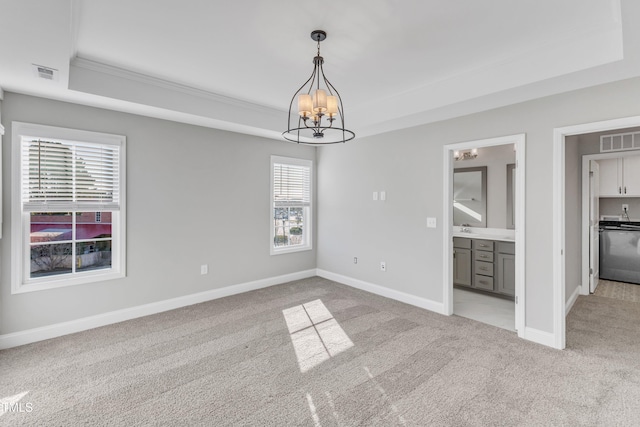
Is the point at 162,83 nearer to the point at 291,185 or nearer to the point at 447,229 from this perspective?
the point at 291,185

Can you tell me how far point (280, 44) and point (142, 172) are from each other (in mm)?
2317

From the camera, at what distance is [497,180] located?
507cm

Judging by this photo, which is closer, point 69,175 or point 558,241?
point 558,241

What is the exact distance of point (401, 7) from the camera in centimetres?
208

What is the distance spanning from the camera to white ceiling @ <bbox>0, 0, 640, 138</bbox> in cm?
206

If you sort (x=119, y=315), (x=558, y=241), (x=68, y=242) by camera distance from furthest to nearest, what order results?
(x=119, y=315)
(x=68, y=242)
(x=558, y=241)

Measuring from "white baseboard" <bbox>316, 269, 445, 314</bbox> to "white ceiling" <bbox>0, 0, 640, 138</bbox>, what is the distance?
235cm

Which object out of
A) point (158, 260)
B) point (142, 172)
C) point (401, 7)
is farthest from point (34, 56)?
point (401, 7)

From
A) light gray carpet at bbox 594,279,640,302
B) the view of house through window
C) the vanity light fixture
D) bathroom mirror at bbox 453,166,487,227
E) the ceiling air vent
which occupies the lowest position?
light gray carpet at bbox 594,279,640,302

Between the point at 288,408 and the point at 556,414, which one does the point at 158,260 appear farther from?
the point at 556,414

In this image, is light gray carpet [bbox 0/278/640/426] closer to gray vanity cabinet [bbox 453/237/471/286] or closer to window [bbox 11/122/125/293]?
window [bbox 11/122/125/293]

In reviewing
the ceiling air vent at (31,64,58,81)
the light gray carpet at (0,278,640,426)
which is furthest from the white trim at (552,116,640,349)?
the ceiling air vent at (31,64,58,81)

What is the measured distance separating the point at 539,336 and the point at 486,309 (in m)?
0.97

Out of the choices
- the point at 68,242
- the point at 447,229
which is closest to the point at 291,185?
the point at 447,229
